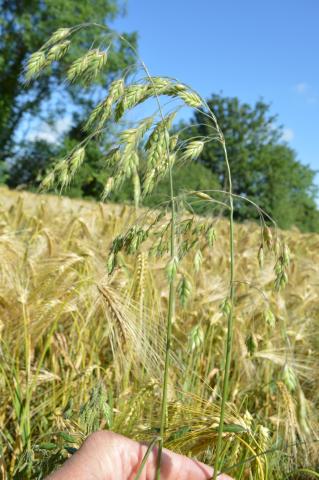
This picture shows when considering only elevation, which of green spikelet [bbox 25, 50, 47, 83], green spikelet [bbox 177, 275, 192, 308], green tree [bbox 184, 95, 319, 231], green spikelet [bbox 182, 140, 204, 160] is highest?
green tree [bbox 184, 95, 319, 231]

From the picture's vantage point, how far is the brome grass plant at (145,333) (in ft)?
2.98

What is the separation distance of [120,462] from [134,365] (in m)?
0.78

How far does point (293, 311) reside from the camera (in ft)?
9.80

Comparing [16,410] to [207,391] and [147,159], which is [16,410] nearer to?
[207,391]

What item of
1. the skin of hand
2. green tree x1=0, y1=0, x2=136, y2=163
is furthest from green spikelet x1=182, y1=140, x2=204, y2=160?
green tree x1=0, y1=0, x2=136, y2=163

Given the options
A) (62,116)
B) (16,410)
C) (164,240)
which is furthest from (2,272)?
(62,116)

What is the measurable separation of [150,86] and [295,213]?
1670 inches

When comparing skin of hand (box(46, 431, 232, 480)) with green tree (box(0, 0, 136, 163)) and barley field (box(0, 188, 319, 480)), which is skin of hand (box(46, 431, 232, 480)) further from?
green tree (box(0, 0, 136, 163))

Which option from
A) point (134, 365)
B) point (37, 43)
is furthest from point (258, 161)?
point (134, 365)

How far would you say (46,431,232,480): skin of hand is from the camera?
0.94 m

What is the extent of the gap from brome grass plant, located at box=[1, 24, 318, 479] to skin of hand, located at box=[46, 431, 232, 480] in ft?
0.21

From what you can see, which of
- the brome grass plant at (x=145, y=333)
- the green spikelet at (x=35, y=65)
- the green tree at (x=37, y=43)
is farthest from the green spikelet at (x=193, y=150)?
the green tree at (x=37, y=43)

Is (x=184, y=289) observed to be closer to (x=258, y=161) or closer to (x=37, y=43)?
(x=37, y=43)

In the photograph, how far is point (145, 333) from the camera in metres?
1.55
